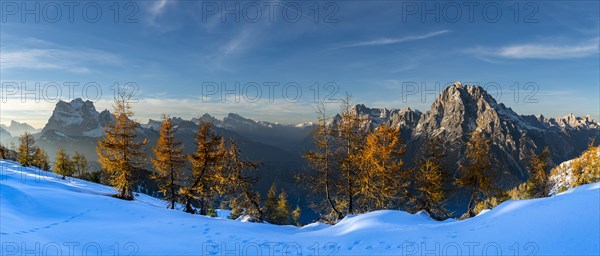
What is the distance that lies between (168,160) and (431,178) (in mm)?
23477

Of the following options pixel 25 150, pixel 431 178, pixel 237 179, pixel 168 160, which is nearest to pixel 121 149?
pixel 168 160

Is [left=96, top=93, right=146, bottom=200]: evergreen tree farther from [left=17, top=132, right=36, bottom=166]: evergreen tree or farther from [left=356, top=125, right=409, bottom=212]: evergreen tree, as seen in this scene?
[left=17, top=132, right=36, bottom=166]: evergreen tree

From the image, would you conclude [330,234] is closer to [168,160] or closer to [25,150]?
[168,160]

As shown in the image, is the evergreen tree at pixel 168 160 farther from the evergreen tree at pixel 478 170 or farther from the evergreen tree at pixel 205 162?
the evergreen tree at pixel 478 170

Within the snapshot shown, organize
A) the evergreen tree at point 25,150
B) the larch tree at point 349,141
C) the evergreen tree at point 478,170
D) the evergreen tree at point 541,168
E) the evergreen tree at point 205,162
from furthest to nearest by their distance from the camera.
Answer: the evergreen tree at point 25,150, the evergreen tree at point 541,168, the evergreen tree at point 478,170, the evergreen tree at point 205,162, the larch tree at point 349,141

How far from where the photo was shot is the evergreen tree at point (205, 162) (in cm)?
2705

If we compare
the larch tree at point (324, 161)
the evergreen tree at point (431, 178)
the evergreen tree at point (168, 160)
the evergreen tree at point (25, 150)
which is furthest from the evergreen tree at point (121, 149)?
the evergreen tree at point (25, 150)

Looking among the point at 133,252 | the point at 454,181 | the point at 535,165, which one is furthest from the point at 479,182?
the point at 133,252

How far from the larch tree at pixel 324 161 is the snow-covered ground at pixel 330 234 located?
9.50 m

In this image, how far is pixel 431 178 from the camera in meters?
26.7

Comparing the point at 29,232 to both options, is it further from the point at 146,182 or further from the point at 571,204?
the point at 146,182

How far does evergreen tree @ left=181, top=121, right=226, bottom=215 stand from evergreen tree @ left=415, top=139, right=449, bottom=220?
1795 centimetres

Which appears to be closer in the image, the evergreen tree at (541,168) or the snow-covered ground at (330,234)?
the snow-covered ground at (330,234)

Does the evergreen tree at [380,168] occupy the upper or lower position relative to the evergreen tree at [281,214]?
upper
